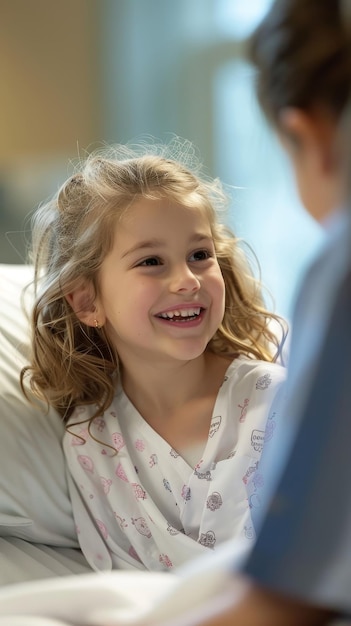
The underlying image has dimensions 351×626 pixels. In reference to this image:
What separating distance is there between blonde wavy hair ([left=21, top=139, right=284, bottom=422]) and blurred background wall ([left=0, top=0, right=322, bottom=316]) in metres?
2.29

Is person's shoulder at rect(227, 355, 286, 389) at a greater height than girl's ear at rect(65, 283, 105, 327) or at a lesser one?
lesser

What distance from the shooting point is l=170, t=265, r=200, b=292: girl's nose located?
62.6 inches

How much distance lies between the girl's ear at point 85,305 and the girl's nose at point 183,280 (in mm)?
196

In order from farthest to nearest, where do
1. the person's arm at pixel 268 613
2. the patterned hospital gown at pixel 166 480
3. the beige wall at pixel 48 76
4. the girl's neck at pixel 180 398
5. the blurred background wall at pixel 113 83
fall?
the beige wall at pixel 48 76 → the blurred background wall at pixel 113 83 → the girl's neck at pixel 180 398 → the patterned hospital gown at pixel 166 480 → the person's arm at pixel 268 613

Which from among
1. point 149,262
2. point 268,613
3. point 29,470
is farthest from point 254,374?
point 268,613

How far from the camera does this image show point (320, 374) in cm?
78

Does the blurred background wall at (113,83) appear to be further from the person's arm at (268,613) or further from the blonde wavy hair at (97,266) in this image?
the person's arm at (268,613)

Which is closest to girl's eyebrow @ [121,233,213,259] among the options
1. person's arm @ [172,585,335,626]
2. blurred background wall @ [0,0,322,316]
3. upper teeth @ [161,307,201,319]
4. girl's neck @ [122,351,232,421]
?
upper teeth @ [161,307,201,319]

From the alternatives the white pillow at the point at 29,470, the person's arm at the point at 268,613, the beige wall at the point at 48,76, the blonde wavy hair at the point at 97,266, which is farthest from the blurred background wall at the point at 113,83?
the person's arm at the point at 268,613

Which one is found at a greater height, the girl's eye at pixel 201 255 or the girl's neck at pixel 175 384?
the girl's eye at pixel 201 255

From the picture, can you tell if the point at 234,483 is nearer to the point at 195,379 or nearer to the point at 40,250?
the point at 195,379

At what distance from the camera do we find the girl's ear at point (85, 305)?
1.74 m

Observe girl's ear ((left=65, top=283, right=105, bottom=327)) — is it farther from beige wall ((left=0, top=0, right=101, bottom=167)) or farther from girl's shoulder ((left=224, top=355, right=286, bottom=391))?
beige wall ((left=0, top=0, right=101, bottom=167))

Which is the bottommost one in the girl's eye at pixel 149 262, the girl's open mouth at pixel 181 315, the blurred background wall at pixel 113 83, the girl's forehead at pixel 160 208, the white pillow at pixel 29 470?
the white pillow at pixel 29 470
